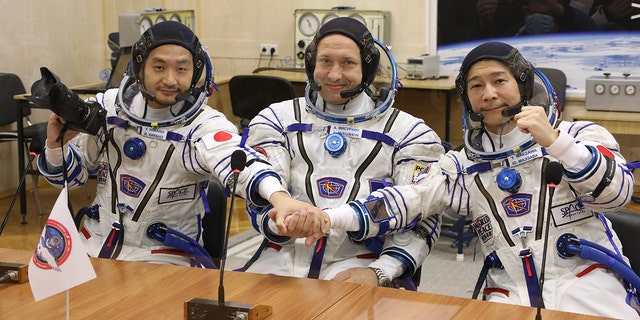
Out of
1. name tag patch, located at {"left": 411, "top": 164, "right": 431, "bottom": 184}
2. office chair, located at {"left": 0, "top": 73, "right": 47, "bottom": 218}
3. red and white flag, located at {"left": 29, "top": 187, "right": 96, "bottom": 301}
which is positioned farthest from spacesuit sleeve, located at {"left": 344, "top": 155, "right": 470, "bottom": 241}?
office chair, located at {"left": 0, "top": 73, "right": 47, "bottom": 218}

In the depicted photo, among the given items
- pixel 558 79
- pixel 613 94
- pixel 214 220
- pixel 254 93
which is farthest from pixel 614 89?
pixel 214 220

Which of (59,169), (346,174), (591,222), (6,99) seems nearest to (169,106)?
(59,169)

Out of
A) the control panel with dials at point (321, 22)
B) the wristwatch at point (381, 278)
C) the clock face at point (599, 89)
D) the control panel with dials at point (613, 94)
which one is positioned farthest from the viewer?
the control panel with dials at point (321, 22)

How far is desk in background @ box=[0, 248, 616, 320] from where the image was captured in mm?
1959

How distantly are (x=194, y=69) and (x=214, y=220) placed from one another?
0.48 m

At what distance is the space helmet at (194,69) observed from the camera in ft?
8.95

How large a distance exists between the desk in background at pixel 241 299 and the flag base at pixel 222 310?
0.03m

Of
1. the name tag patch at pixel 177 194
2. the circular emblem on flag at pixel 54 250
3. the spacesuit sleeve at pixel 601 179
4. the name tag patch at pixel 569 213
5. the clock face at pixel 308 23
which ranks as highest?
the clock face at pixel 308 23

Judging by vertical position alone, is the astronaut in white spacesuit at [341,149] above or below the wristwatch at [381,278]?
above

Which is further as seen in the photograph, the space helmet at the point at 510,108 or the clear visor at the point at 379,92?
the clear visor at the point at 379,92

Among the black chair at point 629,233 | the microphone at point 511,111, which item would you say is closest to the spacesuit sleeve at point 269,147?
the microphone at point 511,111

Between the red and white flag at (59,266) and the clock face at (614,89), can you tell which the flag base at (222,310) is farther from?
the clock face at (614,89)

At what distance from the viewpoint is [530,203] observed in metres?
2.42

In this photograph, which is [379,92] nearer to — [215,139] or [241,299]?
[215,139]
